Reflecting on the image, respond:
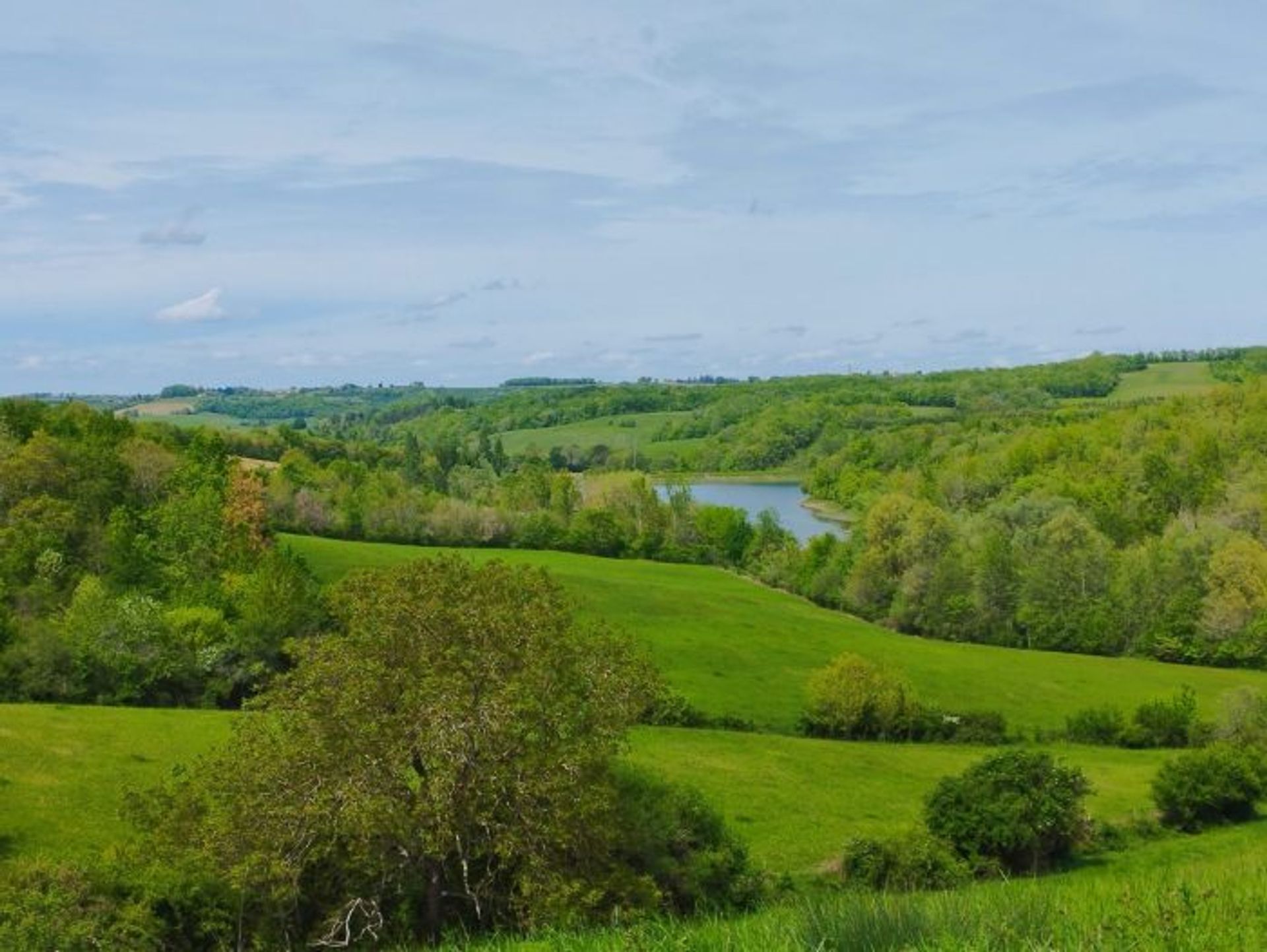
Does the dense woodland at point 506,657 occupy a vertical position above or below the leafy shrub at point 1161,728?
above

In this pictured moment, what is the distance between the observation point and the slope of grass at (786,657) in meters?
69.4

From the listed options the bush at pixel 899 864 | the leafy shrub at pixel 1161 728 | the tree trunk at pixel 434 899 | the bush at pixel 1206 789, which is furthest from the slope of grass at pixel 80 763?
the leafy shrub at pixel 1161 728

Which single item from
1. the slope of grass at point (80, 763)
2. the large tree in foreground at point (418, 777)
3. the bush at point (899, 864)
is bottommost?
the bush at point (899, 864)

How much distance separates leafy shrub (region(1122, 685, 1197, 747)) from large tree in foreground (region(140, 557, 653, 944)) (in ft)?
156

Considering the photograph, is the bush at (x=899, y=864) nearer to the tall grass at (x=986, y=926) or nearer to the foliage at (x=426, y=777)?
the foliage at (x=426, y=777)

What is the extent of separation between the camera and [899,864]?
3328 centimetres

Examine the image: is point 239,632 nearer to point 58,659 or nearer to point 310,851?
point 58,659

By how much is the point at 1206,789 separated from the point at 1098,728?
18938 mm

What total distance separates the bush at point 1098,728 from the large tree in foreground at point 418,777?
4696 centimetres

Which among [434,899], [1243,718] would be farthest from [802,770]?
[434,899]

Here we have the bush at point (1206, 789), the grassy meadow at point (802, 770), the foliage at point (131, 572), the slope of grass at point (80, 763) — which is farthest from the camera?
the foliage at point (131, 572)

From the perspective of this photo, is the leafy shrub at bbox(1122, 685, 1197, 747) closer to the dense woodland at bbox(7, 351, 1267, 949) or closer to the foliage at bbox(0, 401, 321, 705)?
the dense woodland at bbox(7, 351, 1267, 949)

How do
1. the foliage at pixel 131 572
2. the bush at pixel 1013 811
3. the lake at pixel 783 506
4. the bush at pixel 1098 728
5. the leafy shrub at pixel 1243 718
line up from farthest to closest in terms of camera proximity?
the lake at pixel 783 506 < the bush at pixel 1098 728 < the leafy shrub at pixel 1243 718 < the foliage at pixel 131 572 < the bush at pixel 1013 811

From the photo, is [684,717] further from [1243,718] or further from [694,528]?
[694,528]
